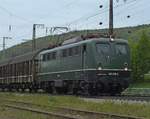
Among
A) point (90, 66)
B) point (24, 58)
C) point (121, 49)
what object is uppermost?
point (24, 58)

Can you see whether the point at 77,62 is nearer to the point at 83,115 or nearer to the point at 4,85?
the point at 83,115

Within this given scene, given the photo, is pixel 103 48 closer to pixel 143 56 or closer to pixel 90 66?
pixel 90 66

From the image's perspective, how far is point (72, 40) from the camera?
3130cm

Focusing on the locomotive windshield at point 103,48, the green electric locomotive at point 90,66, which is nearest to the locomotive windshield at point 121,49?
the green electric locomotive at point 90,66

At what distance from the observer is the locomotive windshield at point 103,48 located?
2788 centimetres

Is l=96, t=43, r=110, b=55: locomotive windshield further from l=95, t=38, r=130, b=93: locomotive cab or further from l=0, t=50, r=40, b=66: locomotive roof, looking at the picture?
l=0, t=50, r=40, b=66: locomotive roof

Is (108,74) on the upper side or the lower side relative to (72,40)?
lower

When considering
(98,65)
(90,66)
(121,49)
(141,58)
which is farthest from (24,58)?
(141,58)

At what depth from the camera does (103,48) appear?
91.9 feet

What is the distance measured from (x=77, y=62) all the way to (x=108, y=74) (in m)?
2.52

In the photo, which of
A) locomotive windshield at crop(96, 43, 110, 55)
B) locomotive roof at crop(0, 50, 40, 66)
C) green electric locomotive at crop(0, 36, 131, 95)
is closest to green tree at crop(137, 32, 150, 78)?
locomotive roof at crop(0, 50, 40, 66)

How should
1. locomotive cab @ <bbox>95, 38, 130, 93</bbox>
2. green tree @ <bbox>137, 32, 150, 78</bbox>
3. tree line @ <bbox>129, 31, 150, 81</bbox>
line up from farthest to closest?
1. green tree @ <bbox>137, 32, 150, 78</bbox>
2. tree line @ <bbox>129, 31, 150, 81</bbox>
3. locomotive cab @ <bbox>95, 38, 130, 93</bbox>

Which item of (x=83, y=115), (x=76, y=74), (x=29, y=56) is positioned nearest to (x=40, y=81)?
(x=29, y=56)

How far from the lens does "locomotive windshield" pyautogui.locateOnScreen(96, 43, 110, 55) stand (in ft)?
91.5
